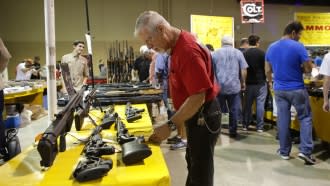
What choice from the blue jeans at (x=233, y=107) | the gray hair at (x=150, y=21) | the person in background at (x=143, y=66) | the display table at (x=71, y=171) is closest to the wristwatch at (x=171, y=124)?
the display table at (x=71, y=171)

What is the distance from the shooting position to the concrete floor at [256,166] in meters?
3.57

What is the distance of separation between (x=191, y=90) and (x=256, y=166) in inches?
103

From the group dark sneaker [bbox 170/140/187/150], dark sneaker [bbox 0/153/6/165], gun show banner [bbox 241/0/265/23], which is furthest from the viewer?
gun show banner [bbox 241/0/265/23]

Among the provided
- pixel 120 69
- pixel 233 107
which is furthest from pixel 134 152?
pixel 120 69

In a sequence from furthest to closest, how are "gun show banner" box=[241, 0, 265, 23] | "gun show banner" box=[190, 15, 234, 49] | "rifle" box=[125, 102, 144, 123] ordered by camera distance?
"gun show banner" box=[241, 0, 265, 23]
"gun show banner" box=[190, 15, 234, 49]
"rifle" box=[125, 102, 144, 123]

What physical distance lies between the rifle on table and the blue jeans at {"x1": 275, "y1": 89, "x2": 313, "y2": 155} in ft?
8.84

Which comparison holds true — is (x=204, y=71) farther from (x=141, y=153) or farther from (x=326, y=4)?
(x=326, y=4)

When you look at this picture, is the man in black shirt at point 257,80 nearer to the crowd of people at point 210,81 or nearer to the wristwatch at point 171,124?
the crowd of people at point 210,81

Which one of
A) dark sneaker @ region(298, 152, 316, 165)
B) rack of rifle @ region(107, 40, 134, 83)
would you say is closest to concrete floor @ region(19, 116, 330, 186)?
dark sneaker @ region(298, 152, 316, 165)

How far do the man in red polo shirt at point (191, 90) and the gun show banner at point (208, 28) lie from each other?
20.6 feet

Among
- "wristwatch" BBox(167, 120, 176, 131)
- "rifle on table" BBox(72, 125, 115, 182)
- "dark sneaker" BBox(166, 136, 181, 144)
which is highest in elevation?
"wristwatch" BBox(167, 120, 176, 131)

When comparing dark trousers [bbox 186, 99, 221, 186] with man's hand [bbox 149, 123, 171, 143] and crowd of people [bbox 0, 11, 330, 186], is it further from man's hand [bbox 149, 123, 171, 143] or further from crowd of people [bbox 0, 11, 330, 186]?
man's hand [bbox 149, 123, 171, 143]

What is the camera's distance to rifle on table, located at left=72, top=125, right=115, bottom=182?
4.74 ft

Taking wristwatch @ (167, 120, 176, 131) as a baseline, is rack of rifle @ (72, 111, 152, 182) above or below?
below
